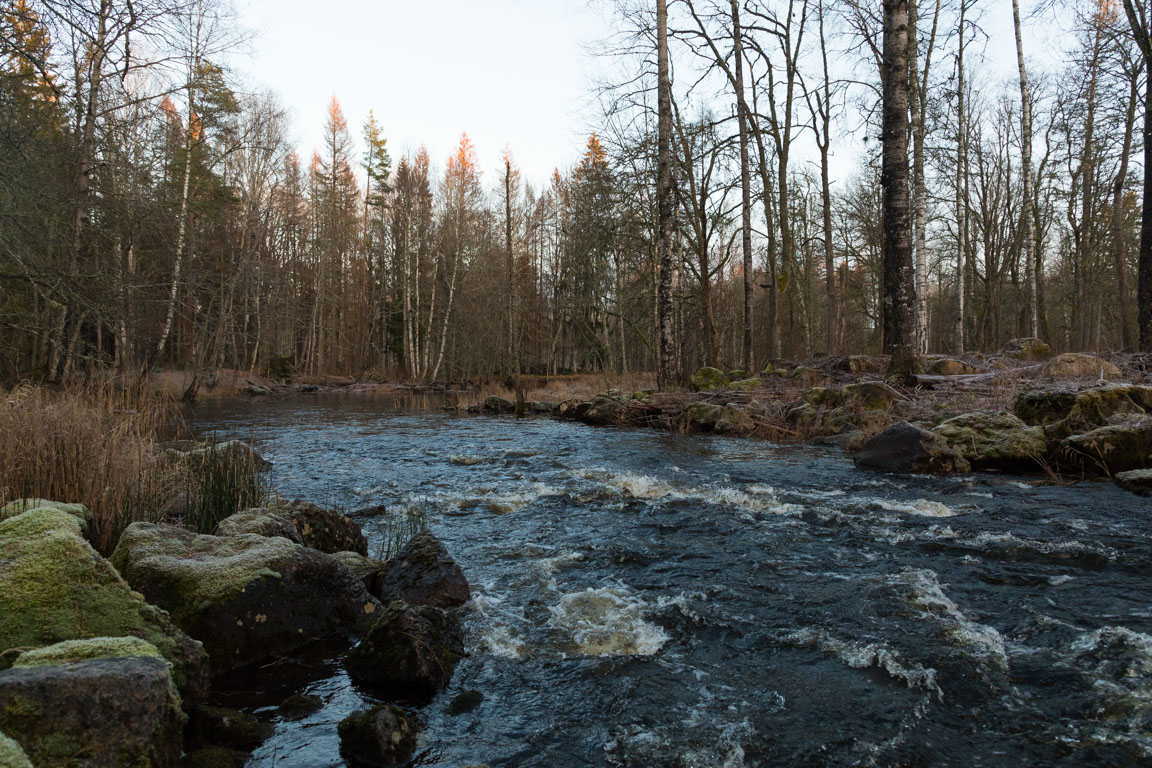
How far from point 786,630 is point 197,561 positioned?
3.24 meters

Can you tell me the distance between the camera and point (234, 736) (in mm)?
2400

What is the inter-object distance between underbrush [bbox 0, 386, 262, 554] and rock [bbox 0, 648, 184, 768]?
8.80ft

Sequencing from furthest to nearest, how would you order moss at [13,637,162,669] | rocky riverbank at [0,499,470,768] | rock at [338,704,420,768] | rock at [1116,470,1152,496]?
rock at [1116,470,1152,496], rock at [338,704,420,768], moss at [13,637,162,669], rocky riverbank at [0,499,470,768]

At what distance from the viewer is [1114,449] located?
21.1 feet

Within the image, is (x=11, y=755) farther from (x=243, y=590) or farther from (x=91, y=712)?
(x=243, y=590)

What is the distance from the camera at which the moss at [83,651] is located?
1.99 m

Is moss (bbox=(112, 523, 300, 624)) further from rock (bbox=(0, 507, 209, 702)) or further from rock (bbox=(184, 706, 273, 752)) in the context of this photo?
rock (bbox=(184, 706, 273, 752))

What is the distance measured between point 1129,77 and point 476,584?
17.1 metres

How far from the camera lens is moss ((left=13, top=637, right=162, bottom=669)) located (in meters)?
1.99

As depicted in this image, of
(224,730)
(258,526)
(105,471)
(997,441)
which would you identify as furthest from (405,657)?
(997,441)

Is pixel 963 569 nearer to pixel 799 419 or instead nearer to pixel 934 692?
pixel 934 692

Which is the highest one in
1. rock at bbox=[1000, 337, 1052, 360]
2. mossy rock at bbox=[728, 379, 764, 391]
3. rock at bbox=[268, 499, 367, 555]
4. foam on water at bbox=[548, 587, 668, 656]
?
rock at bbox=[1000, 337, 1052, 360]

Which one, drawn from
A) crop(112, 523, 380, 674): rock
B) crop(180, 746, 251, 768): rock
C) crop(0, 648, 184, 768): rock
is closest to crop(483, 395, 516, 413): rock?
crop(112, 523, 380, 674): rock

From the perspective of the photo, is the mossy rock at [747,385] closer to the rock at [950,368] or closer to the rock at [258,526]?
the rock at [950,368]
